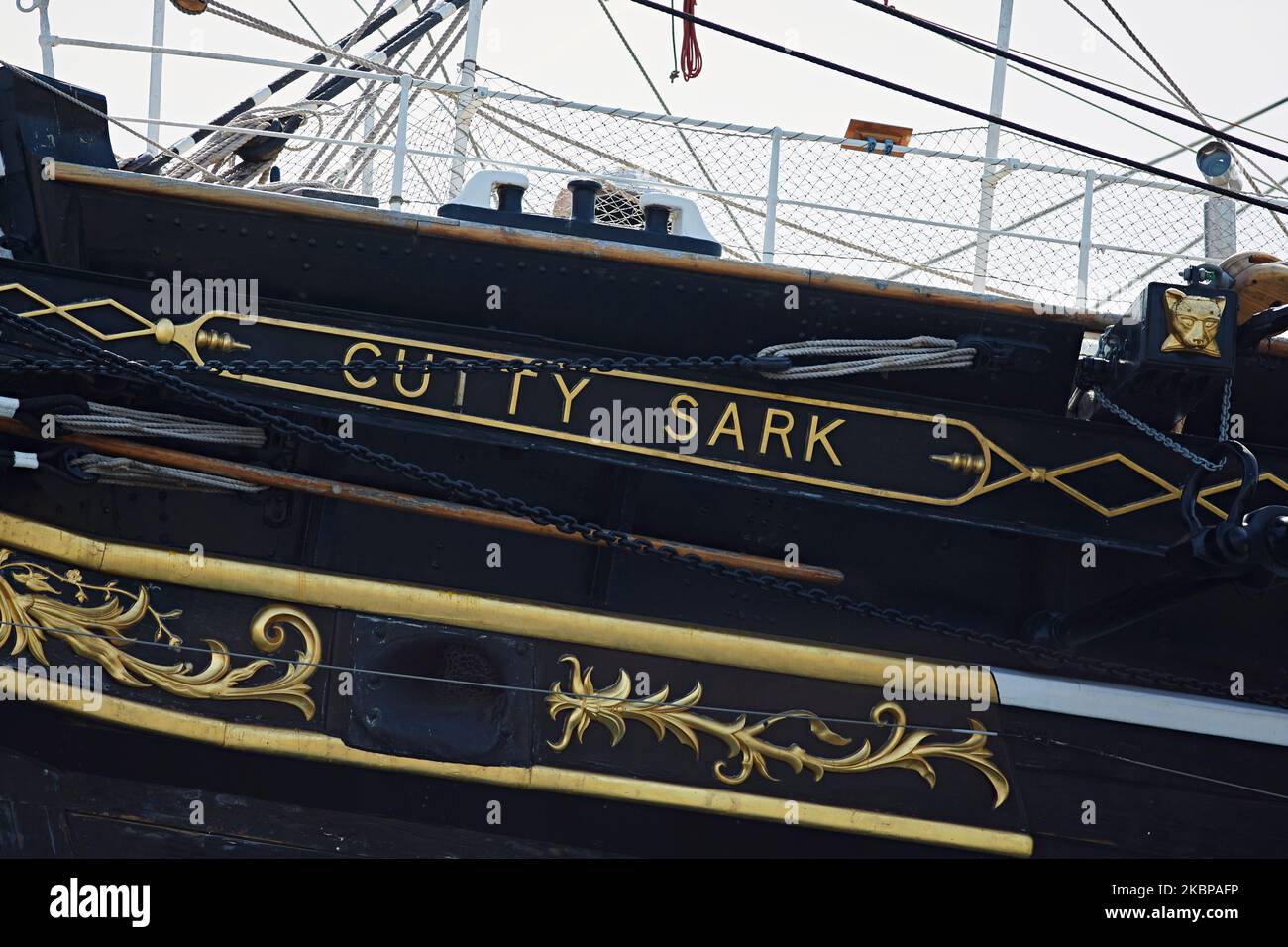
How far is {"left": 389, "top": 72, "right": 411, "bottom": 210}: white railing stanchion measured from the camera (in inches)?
185

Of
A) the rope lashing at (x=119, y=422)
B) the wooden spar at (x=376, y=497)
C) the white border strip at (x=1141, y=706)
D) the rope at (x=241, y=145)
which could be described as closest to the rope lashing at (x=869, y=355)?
the wooden spar at (x=376, y=497)

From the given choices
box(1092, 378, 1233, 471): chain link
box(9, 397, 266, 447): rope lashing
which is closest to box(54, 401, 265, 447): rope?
box(9, 397, 266, 447): rope lashing

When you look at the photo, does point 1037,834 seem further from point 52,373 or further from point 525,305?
point 52,373

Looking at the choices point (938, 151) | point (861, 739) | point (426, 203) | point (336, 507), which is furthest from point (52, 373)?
point (938, 151)

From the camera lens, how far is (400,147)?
15.5 feet

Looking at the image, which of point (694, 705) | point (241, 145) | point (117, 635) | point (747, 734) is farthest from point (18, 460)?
point (241, 145)

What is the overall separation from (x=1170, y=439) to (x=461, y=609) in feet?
7.29

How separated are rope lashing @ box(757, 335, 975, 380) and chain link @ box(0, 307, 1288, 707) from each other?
25.3 inches

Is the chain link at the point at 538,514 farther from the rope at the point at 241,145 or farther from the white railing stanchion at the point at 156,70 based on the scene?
the rope at the point at 241,145

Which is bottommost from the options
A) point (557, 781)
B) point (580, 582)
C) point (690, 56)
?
point (557, 781)

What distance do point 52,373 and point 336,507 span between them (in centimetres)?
88

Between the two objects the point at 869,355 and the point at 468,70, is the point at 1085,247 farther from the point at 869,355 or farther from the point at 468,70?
the point at 468,70

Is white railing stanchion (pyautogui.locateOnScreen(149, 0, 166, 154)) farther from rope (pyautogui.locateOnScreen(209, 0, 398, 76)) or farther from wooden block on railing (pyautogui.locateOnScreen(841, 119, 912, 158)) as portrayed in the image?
wooden block on railing (pyautogui.locateOnScreen(841, 119, 912, 158))

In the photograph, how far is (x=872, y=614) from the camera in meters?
4.18
